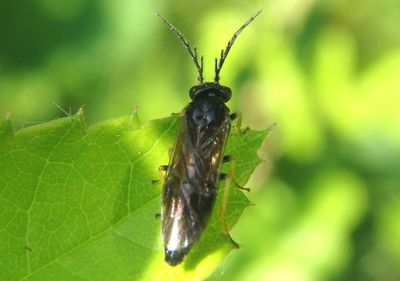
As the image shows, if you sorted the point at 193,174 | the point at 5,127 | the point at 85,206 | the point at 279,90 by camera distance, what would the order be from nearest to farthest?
the point at 5,127, the point at 85,206, the point at 193,174, the point at 279,90

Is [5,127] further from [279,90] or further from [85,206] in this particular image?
[279,90]

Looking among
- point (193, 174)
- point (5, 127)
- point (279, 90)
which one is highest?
point (279, 90)

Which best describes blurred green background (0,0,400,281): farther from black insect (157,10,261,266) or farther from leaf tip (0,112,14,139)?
leaf tip (0,112,14,139)

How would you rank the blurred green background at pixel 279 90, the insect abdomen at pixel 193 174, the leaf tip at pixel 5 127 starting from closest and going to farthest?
the leaf tip at pixel 5 127
the insect abdomen at pixel 193 174
the blurred green background at pixel 279 90

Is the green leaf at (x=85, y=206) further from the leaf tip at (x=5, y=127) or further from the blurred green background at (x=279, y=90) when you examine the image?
the blurred green background at (x=279, y=90)

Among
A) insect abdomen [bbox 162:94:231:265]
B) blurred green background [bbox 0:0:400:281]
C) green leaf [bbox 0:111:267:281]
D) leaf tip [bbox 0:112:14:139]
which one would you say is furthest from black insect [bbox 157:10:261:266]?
blurred green background [bbox 0:0:400:281]

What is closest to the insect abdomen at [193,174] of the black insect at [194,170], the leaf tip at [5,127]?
the black insect at [194,170]

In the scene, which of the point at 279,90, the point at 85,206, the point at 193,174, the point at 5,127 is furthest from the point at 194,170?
the point at 279,90
